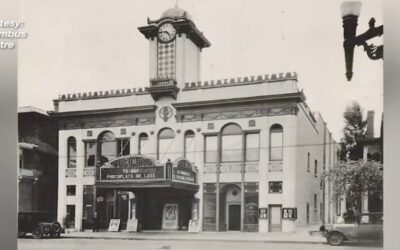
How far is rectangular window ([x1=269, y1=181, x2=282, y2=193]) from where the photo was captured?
8.02m

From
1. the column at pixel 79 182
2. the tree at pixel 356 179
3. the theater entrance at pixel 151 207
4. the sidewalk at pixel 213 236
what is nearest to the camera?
the tree at pixel 356 179

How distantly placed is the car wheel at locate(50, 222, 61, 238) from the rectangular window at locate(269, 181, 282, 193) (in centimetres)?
365

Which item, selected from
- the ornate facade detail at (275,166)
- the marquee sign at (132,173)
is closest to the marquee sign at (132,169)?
the marquee sign at (132,173)

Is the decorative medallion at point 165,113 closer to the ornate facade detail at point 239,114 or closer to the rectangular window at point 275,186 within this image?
the ornate facade detail at point 239,114

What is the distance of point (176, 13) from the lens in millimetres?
7895

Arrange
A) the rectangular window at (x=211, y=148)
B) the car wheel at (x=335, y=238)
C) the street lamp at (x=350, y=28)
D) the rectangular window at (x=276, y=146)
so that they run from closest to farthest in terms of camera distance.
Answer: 1. the street lamp at (x=350, y=28)
2. the car wheel at (x=335, y=238)
3. the rectangular window at (x=276, y=146)
4. the rectangular window at (x=211, y=148)

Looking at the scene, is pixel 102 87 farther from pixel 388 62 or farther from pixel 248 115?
pixel 388 62

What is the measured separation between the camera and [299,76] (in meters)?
7.47

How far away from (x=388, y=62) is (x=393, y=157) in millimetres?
1173

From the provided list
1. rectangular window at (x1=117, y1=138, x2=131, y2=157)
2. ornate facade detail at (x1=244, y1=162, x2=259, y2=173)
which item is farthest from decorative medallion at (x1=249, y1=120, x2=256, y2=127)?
rectangular window at (x1=117, y1=138, x2=131, y2=157)

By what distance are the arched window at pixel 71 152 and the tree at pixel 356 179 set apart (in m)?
4.29

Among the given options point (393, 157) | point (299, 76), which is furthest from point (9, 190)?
point (393, 157)

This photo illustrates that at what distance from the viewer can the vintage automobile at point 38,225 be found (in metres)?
8.64

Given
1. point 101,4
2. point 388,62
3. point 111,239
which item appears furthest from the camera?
point 111,239
